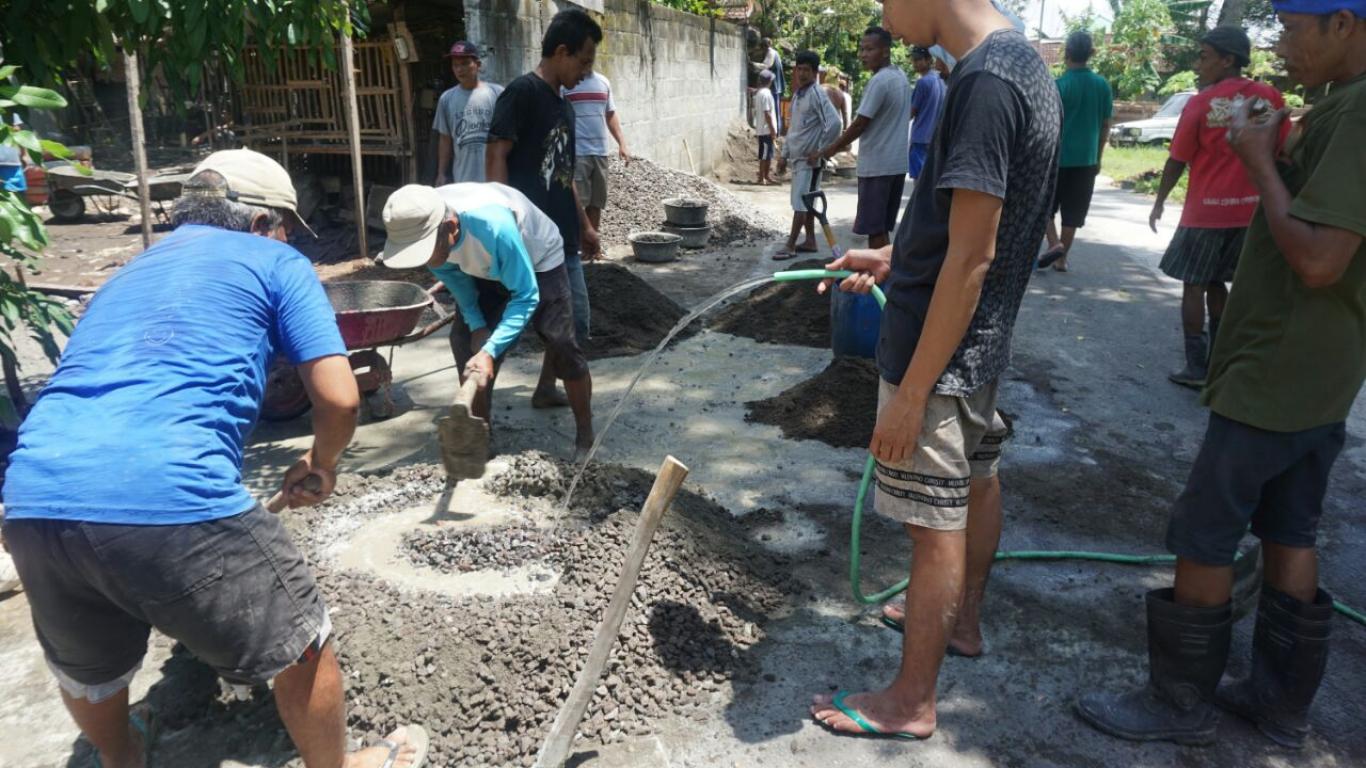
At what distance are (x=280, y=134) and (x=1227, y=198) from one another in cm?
924

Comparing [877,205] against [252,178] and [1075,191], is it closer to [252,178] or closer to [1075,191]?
[1075,191]

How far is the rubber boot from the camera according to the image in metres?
5.36

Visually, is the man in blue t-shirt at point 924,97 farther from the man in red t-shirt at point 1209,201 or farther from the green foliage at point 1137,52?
the green foliage at point 1137,52

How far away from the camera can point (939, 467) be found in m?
2.24

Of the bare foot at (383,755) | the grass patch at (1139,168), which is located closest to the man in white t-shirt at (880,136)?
the bare foot at (383,755)

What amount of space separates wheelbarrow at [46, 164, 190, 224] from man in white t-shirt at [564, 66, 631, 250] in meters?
5.31

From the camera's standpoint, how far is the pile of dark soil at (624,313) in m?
6.19

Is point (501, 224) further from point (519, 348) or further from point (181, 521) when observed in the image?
point (519, 348)

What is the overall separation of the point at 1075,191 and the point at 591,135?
13.5ft

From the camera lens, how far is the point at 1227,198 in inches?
197

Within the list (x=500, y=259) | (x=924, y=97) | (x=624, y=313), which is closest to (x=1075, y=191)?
(x=924, y=97)

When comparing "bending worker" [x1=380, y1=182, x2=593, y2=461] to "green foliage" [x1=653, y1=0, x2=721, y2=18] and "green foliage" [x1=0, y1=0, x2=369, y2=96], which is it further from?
"green foliage" [x1=653, y1=0, x2=721, y2=18]

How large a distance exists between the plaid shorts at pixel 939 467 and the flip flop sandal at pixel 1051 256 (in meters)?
6.07

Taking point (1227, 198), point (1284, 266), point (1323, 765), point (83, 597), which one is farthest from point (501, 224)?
point (1227, 198)
